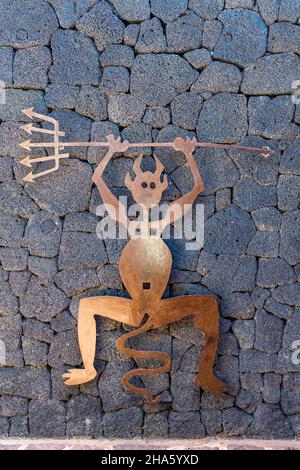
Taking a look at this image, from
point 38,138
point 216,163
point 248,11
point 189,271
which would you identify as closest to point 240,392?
point 189,271

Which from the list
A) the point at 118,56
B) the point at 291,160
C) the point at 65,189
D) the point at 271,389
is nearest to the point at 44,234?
the point at 65,189

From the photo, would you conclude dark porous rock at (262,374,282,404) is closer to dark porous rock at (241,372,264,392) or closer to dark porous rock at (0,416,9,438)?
dark porous rock at (241,372,264,392)

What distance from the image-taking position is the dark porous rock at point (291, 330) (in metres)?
3.80

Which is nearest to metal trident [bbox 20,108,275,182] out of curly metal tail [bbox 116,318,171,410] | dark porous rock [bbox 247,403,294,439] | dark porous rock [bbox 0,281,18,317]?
dark porous rock [bbox 0,281,18,317]

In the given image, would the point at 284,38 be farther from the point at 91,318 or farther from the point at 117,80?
the point at 91,318

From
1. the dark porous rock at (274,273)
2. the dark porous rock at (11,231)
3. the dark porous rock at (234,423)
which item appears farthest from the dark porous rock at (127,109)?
the dark porous rock at (234,423)

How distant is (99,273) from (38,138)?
1.04m

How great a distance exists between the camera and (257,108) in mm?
3826

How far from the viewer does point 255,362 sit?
379 cm

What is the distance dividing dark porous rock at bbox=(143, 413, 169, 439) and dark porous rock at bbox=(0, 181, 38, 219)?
1647 millimetres

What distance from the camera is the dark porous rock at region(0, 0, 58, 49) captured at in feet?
12.6

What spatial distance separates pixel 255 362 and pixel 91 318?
118cm

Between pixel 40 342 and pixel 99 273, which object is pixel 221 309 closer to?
pixel 99 273

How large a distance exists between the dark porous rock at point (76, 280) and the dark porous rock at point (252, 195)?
1.13 m
